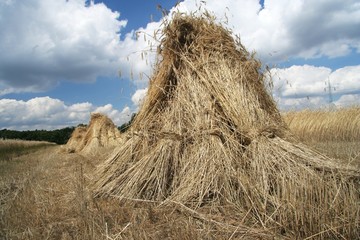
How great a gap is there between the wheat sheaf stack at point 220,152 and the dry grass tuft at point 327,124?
428 inches

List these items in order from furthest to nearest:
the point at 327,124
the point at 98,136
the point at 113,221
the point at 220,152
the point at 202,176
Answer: the point at 98,136, the point at 327,124, the point at 220,152, the point at 202,176, the point at 113,221

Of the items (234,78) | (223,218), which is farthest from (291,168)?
(234,78)

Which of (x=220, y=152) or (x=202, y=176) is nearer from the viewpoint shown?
(x=202, y=176)

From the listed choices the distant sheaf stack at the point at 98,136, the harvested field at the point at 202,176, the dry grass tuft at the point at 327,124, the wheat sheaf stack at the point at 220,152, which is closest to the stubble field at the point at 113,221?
the harvested field at the point at 202,176

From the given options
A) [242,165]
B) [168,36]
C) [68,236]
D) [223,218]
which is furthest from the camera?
[168,36]

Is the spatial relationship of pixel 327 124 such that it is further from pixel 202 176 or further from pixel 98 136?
pixel 202 176

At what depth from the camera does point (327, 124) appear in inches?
640

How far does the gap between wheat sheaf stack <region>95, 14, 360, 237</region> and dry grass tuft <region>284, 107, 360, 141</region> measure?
10.9 metres

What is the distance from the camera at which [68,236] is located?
9.55 ft

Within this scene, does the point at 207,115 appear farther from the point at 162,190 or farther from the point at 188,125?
the point at 162,190

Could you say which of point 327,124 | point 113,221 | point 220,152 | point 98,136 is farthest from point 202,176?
point 98,136

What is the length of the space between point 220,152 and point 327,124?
13780 millimetres

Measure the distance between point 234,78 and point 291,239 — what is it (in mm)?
2786

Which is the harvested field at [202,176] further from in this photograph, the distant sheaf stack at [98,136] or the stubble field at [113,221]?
the distant sheaf stack at [98,136]
